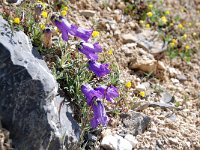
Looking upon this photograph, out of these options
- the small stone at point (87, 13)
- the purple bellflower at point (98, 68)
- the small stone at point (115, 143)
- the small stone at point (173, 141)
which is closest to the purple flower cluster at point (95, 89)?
the purple bellflower at point (98, 68)

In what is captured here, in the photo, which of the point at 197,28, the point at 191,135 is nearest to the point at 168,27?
the point at 197,28

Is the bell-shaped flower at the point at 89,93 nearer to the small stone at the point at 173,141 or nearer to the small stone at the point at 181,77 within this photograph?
the small stone at the point at 173,141

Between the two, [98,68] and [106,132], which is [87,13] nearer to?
[98,68]

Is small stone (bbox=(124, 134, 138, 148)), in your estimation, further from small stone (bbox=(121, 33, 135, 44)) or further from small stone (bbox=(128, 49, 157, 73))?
small stone (bbox=(121, 33, 135, 44))

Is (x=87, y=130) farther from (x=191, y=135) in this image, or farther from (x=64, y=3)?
(x=64, y=3)

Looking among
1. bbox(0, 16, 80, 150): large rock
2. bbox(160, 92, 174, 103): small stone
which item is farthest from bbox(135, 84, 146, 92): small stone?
bbox(0, 16, 80, 150): large rock

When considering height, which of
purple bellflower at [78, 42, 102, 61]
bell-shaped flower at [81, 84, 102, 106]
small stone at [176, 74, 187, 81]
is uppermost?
purple bellflower at [78, 42, 102, 61]

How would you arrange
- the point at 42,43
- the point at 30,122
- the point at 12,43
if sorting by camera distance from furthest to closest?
the point at 42,43
the point at 12,43
the point at 30,122
